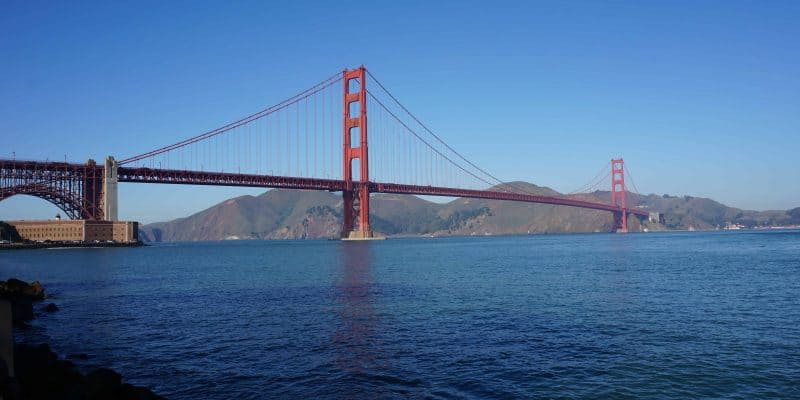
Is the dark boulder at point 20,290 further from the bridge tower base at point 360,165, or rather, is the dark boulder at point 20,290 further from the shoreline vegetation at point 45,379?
the bridge tower base at point 360,165

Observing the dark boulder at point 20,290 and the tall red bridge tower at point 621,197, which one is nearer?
the dark boulder at point 20,290

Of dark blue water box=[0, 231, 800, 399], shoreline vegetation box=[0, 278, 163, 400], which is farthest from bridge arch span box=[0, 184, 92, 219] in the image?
shoreline vegetation box=[0, 278, 163, 400]

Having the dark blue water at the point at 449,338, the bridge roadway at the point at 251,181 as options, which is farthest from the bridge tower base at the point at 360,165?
the dark blue water at the point at 449,338

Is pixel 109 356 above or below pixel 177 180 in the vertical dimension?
below

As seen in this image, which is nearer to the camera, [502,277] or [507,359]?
[507,359]

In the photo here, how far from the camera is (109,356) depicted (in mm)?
15570

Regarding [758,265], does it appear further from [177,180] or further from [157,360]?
[177,180]

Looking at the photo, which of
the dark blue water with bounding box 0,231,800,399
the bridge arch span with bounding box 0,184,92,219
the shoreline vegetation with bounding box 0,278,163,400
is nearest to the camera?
the shoreline vegetation with bounding box 0,278,163,400

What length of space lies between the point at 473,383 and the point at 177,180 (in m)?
82.9

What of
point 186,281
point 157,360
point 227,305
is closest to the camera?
point 157,360

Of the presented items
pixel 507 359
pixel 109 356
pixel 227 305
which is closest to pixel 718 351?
pixel 507 359

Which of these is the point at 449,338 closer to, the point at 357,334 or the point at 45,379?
the point at 357,334

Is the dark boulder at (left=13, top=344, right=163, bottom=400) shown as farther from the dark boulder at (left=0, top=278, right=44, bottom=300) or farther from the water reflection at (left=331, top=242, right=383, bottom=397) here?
the dark boulder at (left=0, top=278, right=44, bottom=300)

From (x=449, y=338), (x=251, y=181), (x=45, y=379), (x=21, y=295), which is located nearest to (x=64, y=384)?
(x=45, y=379)
